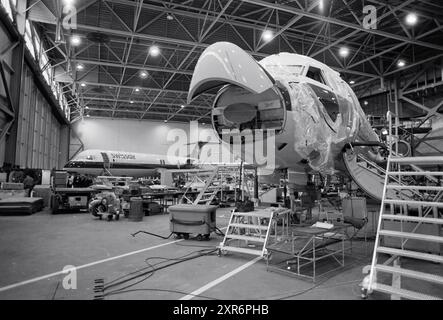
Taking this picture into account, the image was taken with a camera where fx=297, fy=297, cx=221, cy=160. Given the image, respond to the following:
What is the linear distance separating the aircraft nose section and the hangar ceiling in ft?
33.0

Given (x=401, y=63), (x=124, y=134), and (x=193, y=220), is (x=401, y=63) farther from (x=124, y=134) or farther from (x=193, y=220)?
(x=124, y=134)

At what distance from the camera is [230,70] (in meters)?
4.33

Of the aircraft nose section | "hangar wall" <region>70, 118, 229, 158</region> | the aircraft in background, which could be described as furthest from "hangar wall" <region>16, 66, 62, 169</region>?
the aircraft nose section

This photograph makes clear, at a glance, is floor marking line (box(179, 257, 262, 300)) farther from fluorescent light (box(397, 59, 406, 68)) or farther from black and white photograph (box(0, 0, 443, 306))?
fluorescent light (box(397, 59, 406, 68))

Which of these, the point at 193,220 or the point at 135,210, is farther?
the point at 135,210

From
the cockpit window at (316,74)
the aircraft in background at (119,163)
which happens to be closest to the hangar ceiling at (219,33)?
the aircraft in background at (119,163)

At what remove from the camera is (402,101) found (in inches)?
999

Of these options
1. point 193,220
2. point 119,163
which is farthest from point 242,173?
point 119,163

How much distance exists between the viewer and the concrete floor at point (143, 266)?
3.99 meters

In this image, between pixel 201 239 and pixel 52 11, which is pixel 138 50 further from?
pixel 201 239

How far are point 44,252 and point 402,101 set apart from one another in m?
28.0

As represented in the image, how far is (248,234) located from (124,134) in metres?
34.2
